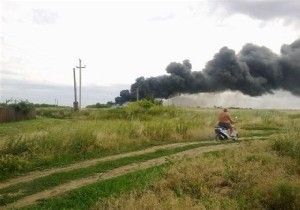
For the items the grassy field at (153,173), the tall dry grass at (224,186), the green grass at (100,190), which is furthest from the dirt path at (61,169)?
the tall dry grass at (224,186)

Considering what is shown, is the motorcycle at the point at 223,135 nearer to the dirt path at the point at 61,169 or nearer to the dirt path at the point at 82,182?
the dirt path at the point at 82,182

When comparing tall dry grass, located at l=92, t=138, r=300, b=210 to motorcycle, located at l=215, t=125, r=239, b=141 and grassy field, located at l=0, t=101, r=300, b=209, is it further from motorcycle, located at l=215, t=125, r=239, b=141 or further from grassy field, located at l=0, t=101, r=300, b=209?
motorcycle, located at l=215, t=125, r=239, b=141

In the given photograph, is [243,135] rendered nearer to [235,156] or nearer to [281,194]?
[235,156]

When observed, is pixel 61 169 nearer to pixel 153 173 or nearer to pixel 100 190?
pixel 153 173

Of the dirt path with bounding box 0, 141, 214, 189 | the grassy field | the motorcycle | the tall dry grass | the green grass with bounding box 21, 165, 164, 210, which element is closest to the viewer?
the tall dry grass

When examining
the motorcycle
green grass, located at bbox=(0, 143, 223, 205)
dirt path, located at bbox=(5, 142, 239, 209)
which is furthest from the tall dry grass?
the motorcycle

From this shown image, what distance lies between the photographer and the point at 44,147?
18.0 meters

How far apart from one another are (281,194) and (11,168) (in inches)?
355

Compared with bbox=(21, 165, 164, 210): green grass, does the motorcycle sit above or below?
above

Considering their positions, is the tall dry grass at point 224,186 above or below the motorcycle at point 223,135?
below

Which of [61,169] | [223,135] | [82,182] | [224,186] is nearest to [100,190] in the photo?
[82,182]

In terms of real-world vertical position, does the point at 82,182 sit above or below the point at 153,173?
below

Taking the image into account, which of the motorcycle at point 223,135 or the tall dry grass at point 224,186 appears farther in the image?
the motorcycle at point 223,135

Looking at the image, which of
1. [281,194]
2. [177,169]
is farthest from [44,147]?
[281,194]
